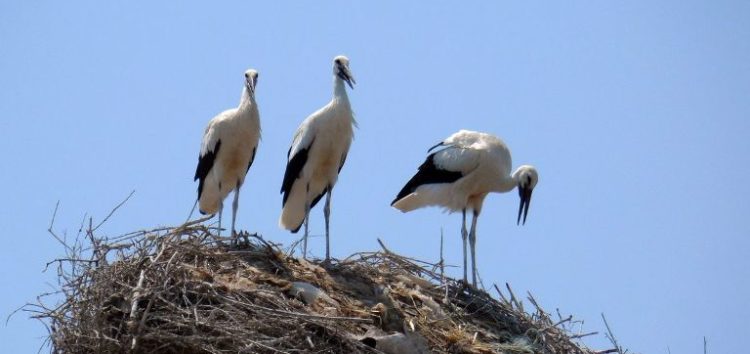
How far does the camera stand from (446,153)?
14.0m

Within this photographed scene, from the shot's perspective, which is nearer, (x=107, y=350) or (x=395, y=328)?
(x=107, y=350)

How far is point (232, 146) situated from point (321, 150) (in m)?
0.80

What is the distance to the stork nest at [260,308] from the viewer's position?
993 cm

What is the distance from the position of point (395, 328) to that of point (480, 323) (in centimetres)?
105

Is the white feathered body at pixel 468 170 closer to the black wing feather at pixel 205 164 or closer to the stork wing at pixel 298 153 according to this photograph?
the stork wing at pixel 298 153

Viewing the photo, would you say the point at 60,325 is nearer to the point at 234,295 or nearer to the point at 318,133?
the point at 234,295

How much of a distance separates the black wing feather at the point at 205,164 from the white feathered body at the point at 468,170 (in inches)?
76.4

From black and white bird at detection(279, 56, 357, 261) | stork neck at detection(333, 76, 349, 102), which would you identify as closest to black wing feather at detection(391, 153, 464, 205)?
black and white bird at detection(279, 56, 357, 261)

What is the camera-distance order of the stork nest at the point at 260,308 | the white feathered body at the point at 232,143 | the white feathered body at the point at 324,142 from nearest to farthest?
1. the stork nest at the point at 260,308
2. the white feathered body at the point at 324,142
3. the white feathered body at the point at 232,143

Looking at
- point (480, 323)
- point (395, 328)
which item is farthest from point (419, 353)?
point (480, 323)

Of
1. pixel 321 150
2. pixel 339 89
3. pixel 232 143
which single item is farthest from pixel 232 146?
pixel 339 89

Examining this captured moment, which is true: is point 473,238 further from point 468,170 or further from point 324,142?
point 324,142

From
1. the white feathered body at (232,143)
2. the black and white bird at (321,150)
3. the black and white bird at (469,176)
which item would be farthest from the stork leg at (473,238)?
the white feathered body at (232,143)

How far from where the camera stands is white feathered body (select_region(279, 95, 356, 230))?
12875 millimetres
